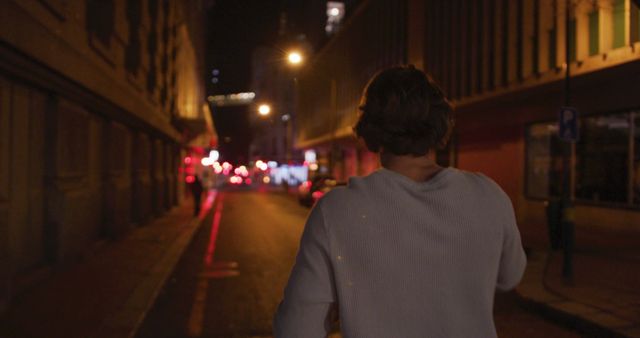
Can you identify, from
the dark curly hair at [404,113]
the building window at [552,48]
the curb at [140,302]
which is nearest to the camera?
the dark curly hair at [404,113]

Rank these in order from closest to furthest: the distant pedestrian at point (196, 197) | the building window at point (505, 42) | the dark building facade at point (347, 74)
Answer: the building window at point (505, 42)
the distant pedestrian at point (196, 197)
the dark building facade at point (347, 74)

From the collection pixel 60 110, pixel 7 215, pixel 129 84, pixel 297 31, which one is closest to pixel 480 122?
pixel 129 84

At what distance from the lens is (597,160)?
16.5 metres

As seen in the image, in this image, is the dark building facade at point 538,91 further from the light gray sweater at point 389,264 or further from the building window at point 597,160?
the light gray sweater at point 389,264

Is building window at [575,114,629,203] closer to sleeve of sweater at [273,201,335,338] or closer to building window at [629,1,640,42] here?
building window at [629,1,640,42]

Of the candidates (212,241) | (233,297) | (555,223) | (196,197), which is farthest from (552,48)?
(196,197)

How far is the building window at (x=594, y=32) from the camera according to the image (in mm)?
14484

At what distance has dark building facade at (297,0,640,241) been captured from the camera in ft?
48.5

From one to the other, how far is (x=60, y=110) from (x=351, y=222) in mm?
9059

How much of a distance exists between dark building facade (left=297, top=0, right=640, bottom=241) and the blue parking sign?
227 cm

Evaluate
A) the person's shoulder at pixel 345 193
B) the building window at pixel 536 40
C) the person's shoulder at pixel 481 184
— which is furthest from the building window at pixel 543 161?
the person's shoulder at pixel 345 193

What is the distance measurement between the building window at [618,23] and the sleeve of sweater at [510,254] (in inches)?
544

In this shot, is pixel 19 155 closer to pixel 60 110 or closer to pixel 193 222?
pixel 60 110

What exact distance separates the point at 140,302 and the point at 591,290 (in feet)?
19.7
